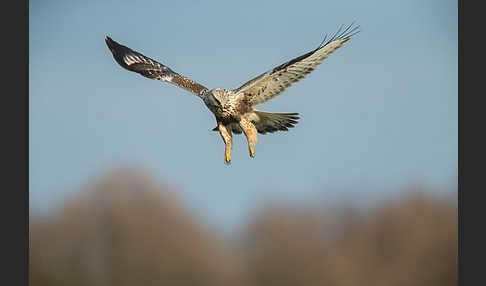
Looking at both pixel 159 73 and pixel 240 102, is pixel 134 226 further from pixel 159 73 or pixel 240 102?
pixel 240 102

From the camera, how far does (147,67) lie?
26.2 feet

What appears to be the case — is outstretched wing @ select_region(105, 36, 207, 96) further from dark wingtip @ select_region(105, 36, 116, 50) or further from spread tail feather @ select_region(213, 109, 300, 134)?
spread tail feather @ select_region(213, 109, 300, 134)

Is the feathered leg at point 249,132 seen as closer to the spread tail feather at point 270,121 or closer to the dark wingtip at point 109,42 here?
the spread tail feather at point 270,121

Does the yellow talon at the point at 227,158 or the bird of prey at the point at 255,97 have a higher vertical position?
the bird of prey at the point at 255,97

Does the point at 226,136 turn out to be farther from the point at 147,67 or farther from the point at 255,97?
the point at 147,67

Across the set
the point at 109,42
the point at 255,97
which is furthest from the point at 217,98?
the point at 109,42

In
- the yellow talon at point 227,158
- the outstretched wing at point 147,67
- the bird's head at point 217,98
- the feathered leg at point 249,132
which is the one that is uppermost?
the outstretched wing at point 147,67

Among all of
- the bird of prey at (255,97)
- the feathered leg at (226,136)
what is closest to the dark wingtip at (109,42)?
the bird of prey at (255,97)

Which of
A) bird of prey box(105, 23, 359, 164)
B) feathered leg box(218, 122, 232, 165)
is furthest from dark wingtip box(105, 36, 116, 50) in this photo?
feathered leg box(218, 122, 232, 165)

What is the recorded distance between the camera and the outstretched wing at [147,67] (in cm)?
735

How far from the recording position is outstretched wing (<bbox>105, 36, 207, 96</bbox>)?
7347 mm

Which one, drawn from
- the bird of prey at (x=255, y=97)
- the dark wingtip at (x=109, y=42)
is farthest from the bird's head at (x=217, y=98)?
the dark wingtip at (x=109, y=42)

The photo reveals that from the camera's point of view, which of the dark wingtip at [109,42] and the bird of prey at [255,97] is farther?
the dark wingtip at [109,42]
